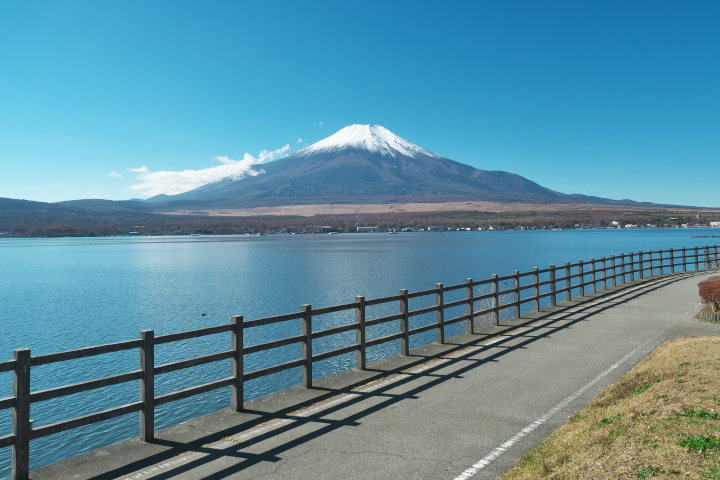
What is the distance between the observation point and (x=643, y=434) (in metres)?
6.19

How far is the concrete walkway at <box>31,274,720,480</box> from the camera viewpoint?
21.0 ft

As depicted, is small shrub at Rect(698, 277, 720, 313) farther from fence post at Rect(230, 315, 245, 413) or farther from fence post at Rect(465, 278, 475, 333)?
fence post at Rect(230, 315, 245, 413)

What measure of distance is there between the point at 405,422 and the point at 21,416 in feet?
16.3

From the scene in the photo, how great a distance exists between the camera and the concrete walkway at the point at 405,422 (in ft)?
21.0

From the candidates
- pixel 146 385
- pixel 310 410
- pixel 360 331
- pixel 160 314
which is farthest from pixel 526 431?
pixel 160 314

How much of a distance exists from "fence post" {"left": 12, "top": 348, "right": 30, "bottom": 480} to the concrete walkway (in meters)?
0.25

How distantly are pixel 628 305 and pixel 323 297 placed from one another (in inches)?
1059

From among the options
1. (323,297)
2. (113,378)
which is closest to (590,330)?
(113,378)

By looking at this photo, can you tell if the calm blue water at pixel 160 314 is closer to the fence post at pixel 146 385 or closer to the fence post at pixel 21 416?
the fence post at pixel 146 385

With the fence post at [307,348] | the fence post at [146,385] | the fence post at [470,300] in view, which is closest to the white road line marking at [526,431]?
the fence post at [307,348]

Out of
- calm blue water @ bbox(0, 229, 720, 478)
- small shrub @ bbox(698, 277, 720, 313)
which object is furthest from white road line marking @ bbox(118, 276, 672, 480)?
small shrub @ bbox(698, 277, 720, 313)

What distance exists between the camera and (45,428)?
635 cm

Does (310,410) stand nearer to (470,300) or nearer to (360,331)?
(360,331)

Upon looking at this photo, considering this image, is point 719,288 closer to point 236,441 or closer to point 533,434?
point 533,434
